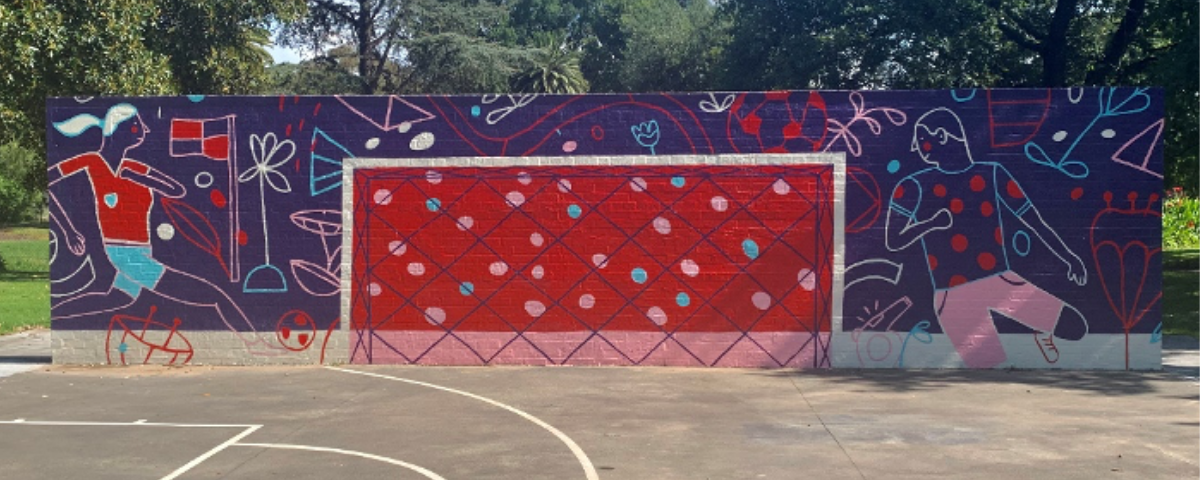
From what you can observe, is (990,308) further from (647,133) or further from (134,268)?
(134,268)

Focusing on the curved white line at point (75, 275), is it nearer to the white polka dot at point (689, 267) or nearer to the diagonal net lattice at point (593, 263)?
the diagonal net lattice at point (593, 263)

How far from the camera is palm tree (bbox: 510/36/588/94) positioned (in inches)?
2105

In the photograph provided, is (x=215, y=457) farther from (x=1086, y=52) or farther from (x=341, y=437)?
(x=1086, y=52)

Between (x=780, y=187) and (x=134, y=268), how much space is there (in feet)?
25.8

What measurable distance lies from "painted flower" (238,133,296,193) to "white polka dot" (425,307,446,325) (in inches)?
87.4

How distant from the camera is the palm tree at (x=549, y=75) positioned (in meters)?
53.5

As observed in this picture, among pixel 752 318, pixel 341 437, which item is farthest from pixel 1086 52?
pixel 341 437

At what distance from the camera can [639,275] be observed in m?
13.7

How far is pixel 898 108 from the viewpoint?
1341 cm

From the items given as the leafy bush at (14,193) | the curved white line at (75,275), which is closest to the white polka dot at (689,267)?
the curved white line at (75,275)

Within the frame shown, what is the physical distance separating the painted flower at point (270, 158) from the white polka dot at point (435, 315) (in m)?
2.22

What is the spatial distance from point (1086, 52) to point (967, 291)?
15639mm

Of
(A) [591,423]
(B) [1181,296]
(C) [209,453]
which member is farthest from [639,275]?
(B) [1181,296]

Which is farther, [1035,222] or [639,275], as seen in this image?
[639,275]
